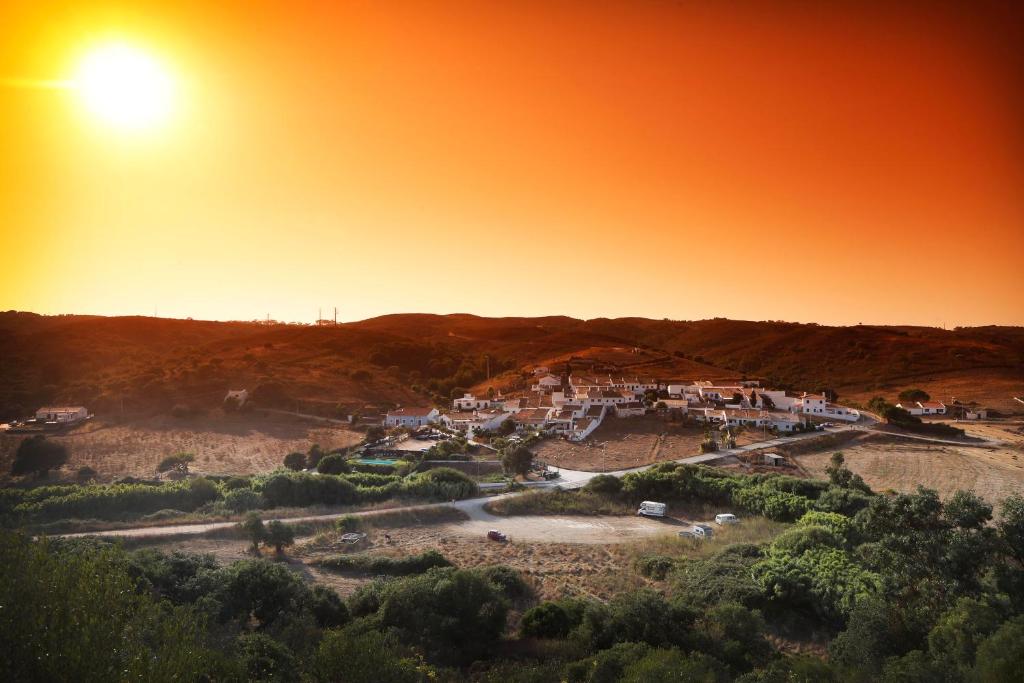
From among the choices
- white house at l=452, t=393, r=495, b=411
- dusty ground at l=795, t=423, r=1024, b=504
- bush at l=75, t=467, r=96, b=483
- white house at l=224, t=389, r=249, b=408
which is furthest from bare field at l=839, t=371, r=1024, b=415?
bush at l=75, t=467, r=96, b=483

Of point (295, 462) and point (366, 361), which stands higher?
point (366, 361)

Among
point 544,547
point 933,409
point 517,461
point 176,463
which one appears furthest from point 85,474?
point 933,409

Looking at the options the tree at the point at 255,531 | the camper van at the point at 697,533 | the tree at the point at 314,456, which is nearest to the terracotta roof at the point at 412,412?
the tree at the point at 314,456

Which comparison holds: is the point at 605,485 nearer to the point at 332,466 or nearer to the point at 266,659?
the point at 332,466

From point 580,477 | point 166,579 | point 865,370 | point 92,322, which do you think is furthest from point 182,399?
point 865,370

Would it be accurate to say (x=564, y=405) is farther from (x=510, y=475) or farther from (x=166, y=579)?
(x=166, y=579)

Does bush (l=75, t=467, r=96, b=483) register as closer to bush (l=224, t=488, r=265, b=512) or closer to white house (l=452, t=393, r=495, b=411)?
bush (l=224, t=488, r=265, b=512)

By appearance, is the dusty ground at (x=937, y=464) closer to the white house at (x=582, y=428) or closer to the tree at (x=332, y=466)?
the white house at (x=582, y=428)
